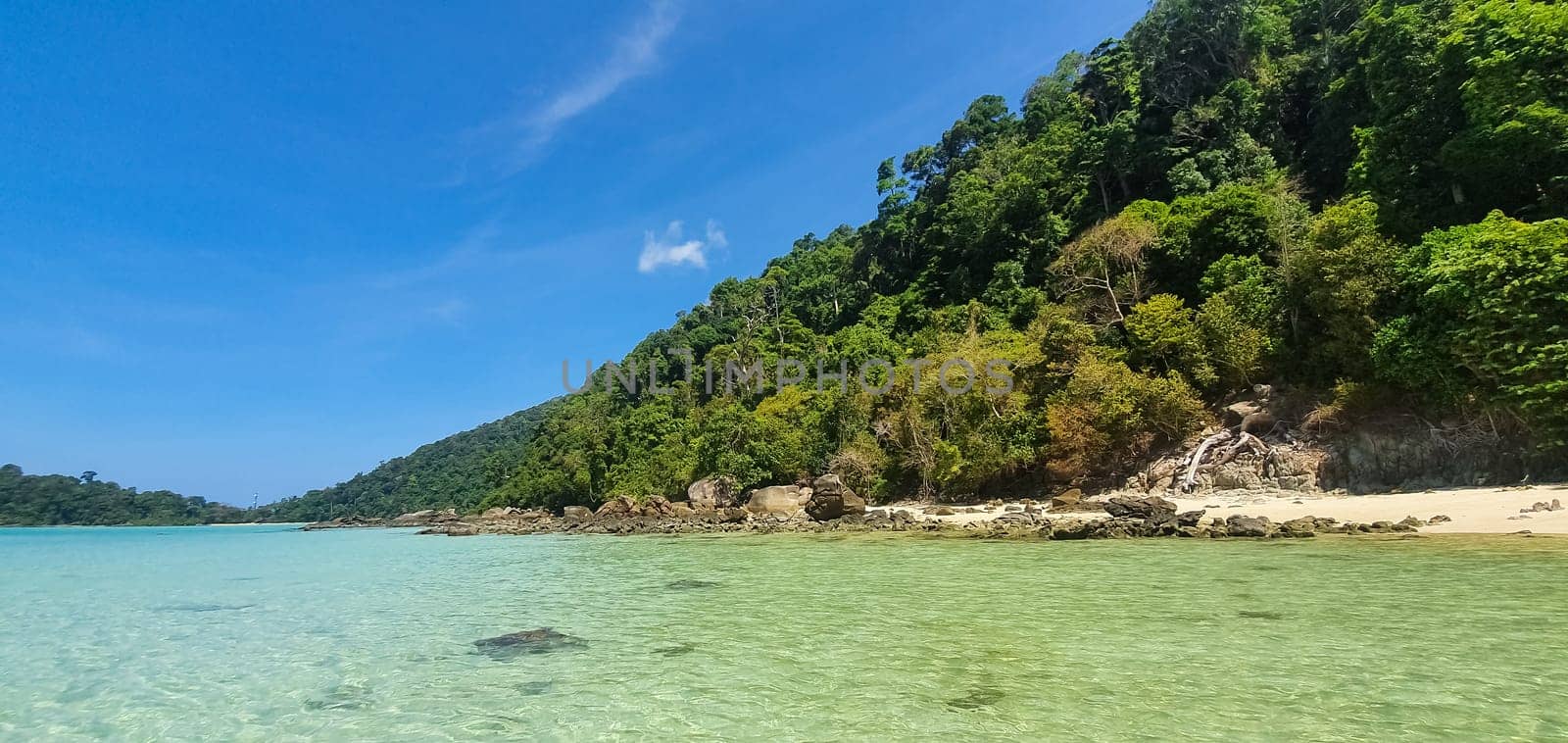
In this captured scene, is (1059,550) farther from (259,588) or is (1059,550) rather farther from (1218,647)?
(259,588)

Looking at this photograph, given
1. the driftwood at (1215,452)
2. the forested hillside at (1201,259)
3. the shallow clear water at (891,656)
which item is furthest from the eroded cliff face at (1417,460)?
the shallow clear water at (891,656)

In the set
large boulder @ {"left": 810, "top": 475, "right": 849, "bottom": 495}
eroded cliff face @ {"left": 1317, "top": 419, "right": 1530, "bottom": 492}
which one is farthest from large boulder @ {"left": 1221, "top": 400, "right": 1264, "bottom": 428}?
large boulder @ {"left": 810, "top": 475, "right": 849, "bottom": 495}

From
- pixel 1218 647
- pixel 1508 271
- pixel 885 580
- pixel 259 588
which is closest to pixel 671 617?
pixel 885 580

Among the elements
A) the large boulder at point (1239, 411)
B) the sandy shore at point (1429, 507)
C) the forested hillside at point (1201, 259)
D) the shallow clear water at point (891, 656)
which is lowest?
the sandy shore at point (1429, 507)

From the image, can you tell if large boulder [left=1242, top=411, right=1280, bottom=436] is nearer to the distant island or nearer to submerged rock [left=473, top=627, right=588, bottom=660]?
the distant island

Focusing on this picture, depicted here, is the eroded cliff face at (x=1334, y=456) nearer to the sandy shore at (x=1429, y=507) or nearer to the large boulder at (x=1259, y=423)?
the large boulder at (x=1259, y=423)

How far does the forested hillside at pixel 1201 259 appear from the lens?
15594mm

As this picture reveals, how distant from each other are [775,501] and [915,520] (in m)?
12.1

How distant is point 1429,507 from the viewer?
1366cm

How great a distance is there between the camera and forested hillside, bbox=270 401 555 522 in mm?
102562

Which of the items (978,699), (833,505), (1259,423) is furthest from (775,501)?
(978,699)

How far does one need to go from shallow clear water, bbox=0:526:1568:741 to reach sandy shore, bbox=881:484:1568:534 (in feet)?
6.10

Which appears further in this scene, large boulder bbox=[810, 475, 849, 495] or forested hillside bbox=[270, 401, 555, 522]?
forested hillside bbox=[270, 401, 555, 522]

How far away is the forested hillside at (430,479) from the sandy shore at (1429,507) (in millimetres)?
86330
